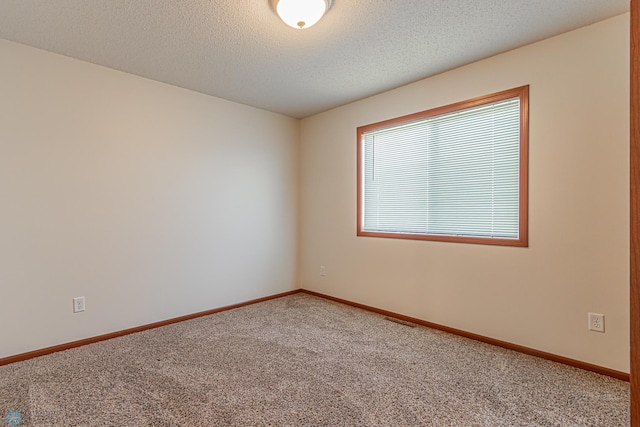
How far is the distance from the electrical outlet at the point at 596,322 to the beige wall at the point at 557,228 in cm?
3

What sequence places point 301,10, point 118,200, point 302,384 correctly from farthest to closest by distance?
point 118,200, point 302,384, point 301,10

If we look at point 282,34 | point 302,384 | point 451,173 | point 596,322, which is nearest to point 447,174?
point 451,173

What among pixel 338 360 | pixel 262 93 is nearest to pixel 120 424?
pixel 338 360

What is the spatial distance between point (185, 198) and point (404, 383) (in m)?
2.66

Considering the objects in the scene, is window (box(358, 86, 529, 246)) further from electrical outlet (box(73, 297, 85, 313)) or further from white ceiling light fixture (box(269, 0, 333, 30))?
electrical outlet (box(73, 297, 85, 313))

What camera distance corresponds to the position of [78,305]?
2.73 metres

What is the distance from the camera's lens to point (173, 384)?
2.11 metres

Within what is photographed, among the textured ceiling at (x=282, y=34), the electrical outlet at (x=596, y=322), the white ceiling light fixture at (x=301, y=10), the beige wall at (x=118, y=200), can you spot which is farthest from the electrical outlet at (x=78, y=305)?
the electrical outlet at (x=596, y=322)

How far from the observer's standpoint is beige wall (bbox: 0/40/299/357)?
248cm

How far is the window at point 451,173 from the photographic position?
265cm

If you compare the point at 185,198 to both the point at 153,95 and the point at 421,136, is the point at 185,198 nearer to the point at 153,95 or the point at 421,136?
the point at 153,95

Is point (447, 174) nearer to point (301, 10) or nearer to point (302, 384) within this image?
point (301, 10)

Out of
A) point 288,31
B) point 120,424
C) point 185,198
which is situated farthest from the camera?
point 185,198

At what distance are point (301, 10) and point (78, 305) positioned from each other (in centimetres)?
288
